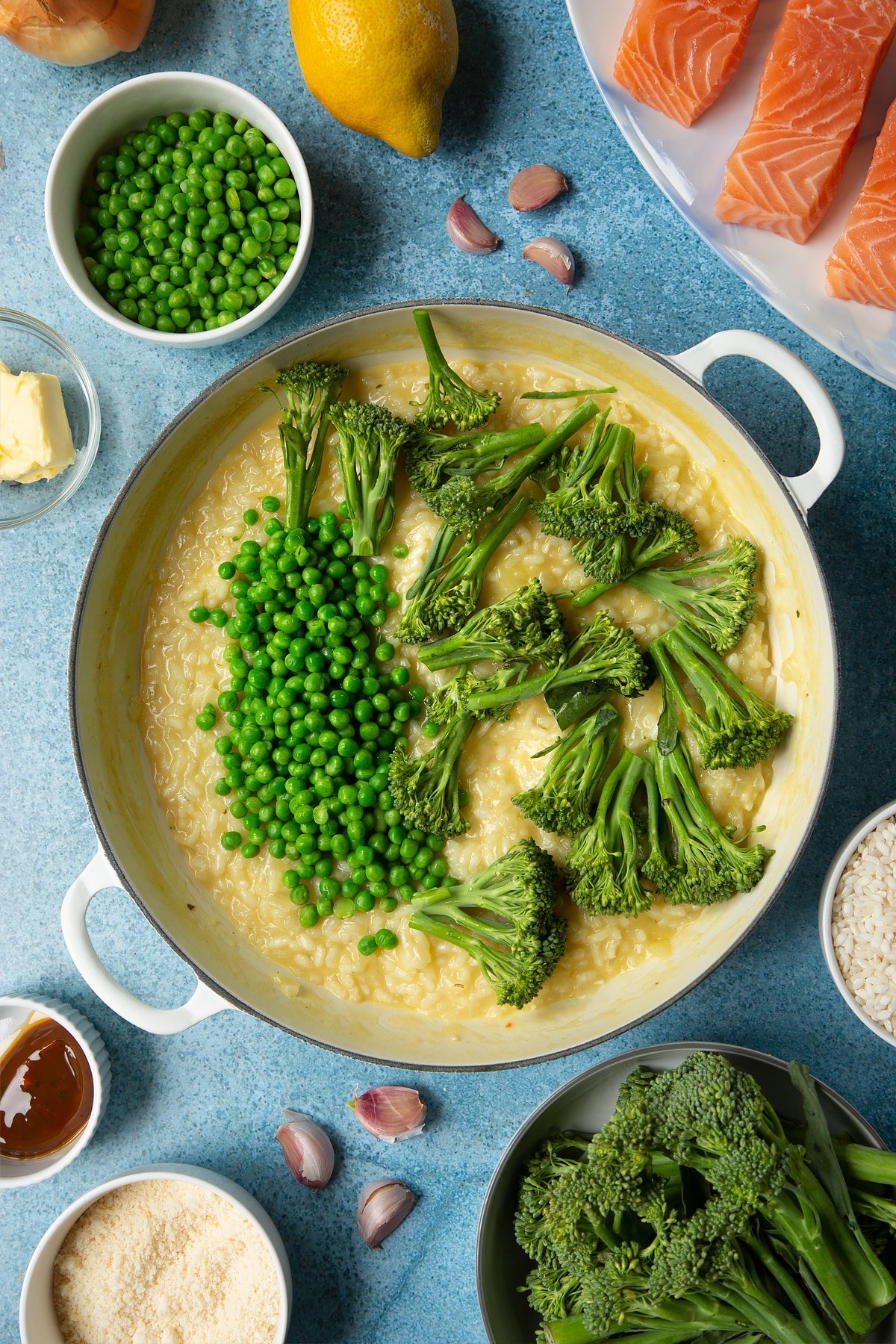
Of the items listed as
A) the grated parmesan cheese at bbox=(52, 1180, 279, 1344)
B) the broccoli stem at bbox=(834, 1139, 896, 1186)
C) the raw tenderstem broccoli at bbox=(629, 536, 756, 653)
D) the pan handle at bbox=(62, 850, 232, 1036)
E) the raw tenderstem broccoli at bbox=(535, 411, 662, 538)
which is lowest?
the grated parmesan cheese at bbox=(52, 1180, 279, 1344)

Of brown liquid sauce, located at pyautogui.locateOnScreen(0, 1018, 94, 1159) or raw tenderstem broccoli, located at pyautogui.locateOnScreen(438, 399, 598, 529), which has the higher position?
raw tenderstem broccoli, located at pyautogui.locateOnScreen(438, 399, 598, 529)

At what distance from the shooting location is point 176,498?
3451mm

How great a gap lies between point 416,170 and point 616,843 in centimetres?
245

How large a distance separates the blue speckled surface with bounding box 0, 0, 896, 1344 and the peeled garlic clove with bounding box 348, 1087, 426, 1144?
75mm

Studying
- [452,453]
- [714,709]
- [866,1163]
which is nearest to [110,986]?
[452,453]

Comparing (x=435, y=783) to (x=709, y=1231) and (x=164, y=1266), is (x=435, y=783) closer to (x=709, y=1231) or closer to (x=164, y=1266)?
(x=709, y=1231)

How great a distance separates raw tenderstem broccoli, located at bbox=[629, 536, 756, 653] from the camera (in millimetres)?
3098

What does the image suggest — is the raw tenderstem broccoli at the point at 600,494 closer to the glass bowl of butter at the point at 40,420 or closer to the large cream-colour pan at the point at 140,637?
the large cream-colour pan at the point at 140,637

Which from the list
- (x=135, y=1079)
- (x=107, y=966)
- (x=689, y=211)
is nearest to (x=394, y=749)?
(x=107, y=966)

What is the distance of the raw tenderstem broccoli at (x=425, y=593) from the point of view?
3.19 m

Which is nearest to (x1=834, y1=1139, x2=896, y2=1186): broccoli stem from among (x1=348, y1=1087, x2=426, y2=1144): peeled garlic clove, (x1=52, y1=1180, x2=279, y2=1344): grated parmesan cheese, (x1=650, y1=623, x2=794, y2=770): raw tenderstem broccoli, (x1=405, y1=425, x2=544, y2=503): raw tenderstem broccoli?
(x1=650, y1=623, x2=794, y2=770): raw tenderstem broccoli

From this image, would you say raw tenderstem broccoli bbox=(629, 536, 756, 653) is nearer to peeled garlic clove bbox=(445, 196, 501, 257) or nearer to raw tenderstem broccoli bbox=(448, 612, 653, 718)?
raw tenderstem broccoli bbox=(448, 612, 653, 718)

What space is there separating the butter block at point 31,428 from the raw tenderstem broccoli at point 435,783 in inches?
62.7

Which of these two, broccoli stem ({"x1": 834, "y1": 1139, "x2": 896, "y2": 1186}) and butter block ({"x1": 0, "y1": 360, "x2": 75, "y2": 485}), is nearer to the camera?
broccoli stem ({"x1": 834, "y1": 1139, "x2": 896, "y2": 1186})
